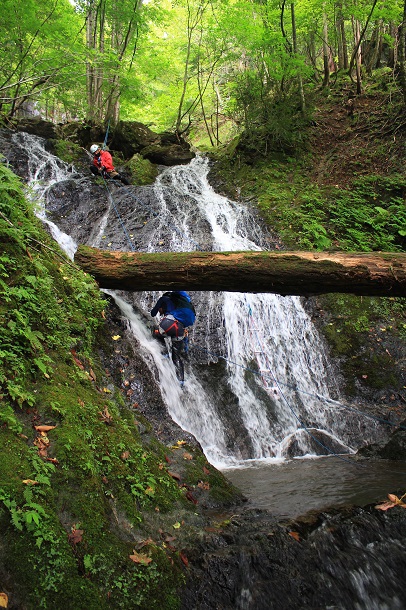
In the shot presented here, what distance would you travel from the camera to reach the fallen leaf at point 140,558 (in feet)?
8.06

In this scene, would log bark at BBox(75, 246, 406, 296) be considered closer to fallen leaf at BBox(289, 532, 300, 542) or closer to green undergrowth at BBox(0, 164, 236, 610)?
green undergrowth at BBox(0, 164, 236, 610)

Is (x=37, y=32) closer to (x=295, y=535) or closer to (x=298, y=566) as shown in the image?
(x=295, y=535)

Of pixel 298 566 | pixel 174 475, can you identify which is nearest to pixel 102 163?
pixel 174 475

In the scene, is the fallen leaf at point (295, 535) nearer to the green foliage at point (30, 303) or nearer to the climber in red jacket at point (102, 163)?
the green foliage at point (30, 303)

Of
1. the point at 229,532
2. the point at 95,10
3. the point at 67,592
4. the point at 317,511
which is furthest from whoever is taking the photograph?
the point at 95,10

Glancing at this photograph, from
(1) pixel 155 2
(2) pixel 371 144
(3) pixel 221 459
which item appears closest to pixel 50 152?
(1) pixel 155 2

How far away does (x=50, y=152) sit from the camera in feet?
46.3

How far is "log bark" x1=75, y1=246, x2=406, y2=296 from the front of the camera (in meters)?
5.15

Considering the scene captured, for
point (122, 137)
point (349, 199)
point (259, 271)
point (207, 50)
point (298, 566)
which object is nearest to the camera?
point (298, 566)

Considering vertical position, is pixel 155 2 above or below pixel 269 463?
above

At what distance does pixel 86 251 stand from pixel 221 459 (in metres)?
3.77

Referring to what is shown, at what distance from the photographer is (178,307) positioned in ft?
21.8

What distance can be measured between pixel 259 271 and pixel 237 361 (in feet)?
9.93

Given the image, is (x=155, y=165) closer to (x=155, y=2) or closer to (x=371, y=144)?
(x=155, y=2)
